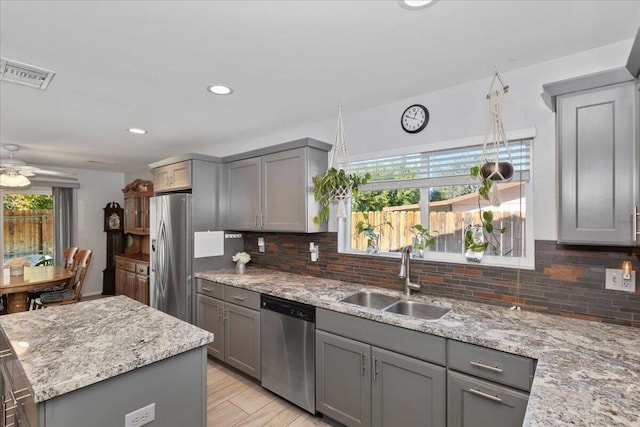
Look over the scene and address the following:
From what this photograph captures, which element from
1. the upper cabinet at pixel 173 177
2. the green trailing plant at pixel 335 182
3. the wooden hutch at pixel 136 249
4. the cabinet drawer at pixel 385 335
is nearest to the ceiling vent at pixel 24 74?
the upper cabinet at pixel 173 177

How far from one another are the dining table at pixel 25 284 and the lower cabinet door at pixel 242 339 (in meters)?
2.33

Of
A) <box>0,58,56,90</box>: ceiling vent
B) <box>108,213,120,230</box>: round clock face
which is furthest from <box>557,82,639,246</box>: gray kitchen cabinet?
<box>108,213,120,230</box>: round clock face

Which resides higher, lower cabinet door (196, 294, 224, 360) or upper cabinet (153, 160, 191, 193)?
upper cabinet (153, 160, 191, 193)

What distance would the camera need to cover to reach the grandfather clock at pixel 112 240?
6071mm

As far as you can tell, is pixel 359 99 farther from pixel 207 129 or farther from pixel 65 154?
pixel 65 154

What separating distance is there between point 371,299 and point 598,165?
167cm

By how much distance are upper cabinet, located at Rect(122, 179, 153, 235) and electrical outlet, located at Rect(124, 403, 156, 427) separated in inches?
169

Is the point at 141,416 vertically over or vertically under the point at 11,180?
under

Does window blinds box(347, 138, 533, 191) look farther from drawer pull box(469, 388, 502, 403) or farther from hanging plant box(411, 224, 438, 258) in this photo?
drawer pull box(469, 388, 502, 403)

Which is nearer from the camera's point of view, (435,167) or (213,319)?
(435,167)

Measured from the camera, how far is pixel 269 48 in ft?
5.96

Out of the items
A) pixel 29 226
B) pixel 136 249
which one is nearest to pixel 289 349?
pixel 136 249

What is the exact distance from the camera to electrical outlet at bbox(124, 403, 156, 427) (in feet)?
4.20

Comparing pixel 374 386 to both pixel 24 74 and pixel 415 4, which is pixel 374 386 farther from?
pixel 24 74
